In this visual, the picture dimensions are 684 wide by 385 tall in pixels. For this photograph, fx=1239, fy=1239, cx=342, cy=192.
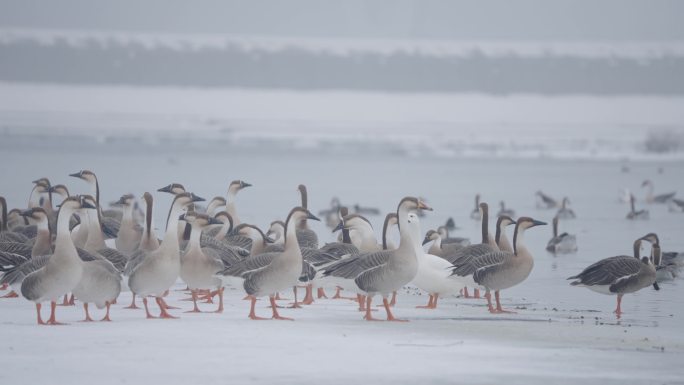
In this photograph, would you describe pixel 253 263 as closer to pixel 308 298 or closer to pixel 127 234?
pixel 308 298

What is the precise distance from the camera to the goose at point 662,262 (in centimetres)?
1229

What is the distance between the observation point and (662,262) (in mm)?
12852

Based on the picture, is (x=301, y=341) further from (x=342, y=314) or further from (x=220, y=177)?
(x=220, y=177)

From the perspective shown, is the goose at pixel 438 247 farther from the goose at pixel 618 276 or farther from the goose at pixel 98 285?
the goose at pixel 98 285

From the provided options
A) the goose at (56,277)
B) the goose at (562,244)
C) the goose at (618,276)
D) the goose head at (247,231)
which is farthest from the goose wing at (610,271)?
the goose at (562,244)

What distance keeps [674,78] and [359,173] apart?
6188cm

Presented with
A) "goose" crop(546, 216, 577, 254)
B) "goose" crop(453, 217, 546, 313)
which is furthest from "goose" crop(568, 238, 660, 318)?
"goose" crop(546, 216, 577, 254)

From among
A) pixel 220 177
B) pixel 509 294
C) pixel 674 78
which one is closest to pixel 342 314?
pixel 509 294

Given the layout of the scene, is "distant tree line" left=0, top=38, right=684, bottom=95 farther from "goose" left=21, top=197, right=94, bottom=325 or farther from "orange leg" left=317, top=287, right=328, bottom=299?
"goose" left=21, top=197, right=94, bottom=325

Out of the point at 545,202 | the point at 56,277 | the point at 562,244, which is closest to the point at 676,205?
the point at 545,202

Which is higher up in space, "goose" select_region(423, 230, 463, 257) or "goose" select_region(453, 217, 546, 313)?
"goose" select_region(423, 230, 463, 257)

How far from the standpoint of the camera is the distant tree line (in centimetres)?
8731

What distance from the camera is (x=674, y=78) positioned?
9088 centimetres

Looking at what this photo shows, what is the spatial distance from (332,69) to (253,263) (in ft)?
283
